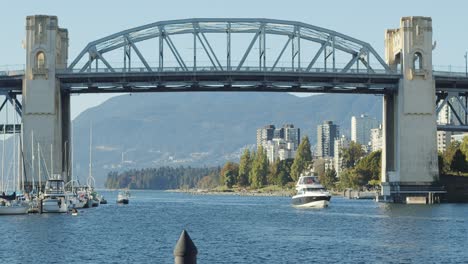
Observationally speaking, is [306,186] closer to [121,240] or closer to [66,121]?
[66,121]

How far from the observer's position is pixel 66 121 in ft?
452

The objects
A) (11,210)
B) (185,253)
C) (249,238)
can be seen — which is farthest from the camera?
(11,210)

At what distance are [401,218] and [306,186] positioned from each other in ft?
115

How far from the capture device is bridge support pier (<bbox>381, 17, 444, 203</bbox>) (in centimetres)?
13350

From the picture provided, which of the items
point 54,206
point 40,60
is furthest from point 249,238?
point 40,60

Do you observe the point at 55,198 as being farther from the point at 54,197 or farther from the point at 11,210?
the point at 11,210

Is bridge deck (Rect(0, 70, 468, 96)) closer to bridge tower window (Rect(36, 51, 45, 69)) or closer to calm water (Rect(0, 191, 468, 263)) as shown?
bridge tower window (Rect(36, 51, 45, 69))

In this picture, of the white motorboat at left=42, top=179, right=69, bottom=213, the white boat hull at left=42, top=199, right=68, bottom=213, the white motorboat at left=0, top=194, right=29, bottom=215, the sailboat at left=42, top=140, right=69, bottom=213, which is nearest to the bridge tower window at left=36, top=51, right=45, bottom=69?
the sailboat at left=42, top=140, right=69, bottom=213

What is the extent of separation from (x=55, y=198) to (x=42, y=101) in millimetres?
16666

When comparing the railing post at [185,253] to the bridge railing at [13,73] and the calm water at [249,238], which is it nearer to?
the calm water at [249,238]

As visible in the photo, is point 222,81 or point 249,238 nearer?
point 249,238

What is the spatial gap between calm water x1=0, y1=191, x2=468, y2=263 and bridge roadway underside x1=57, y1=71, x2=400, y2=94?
22.0m

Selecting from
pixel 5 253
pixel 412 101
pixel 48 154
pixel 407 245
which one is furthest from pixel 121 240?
pixel 412 101

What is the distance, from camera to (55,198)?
11950 cm
